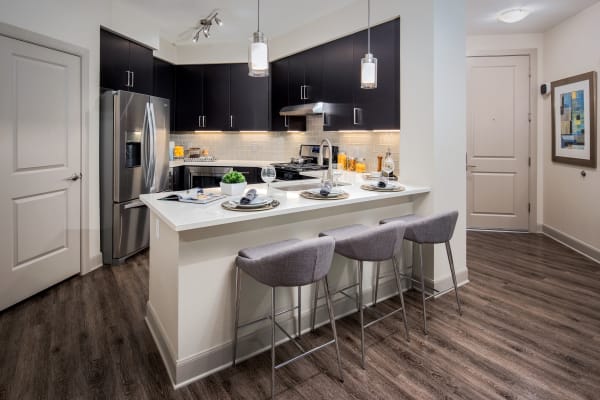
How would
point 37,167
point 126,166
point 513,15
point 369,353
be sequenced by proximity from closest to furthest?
1. point 369,353
2. point 37,167
3. point 126,166
4. point 513,15

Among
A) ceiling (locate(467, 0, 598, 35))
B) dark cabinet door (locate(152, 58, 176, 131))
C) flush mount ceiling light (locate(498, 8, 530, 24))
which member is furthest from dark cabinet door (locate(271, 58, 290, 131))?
flush mount ceiling light (locate(498, 8, 530, 24))

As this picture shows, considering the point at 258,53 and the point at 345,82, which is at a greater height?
the point at 345,82

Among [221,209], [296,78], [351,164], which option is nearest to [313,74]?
[296,78]

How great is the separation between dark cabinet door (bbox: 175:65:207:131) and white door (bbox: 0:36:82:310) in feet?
6.82

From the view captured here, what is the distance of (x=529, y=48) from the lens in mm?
4797

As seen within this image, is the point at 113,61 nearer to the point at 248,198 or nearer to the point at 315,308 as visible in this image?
the point at 248,198

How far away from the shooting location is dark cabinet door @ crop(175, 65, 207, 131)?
17.5 ft

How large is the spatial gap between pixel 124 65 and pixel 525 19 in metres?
4.63

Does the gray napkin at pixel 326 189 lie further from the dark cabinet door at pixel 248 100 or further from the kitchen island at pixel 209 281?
the dark cabinet door at pixel 248 100

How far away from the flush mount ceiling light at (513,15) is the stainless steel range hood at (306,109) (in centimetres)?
220

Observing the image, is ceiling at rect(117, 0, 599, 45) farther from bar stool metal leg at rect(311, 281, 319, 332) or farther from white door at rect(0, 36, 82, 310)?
bar stool metal leg at rect(311, 281, 319, 332)

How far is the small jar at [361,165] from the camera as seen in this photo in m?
4.06

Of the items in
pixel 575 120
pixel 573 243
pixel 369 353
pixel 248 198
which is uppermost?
pixel 575 120

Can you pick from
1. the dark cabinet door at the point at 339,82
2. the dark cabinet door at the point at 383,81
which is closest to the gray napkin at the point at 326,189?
the dark cabinet door at the point at 383,81
